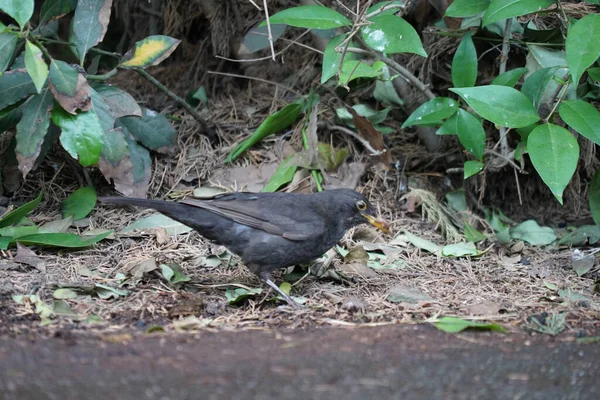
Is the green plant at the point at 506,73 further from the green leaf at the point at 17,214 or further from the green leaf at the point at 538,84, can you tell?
the green leaf at the point at 17,214

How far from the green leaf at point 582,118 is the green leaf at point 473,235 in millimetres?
1324

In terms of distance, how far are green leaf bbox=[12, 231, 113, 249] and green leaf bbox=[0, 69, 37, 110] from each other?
0.86 meters

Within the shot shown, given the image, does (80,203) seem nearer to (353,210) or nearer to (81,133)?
(81,133)

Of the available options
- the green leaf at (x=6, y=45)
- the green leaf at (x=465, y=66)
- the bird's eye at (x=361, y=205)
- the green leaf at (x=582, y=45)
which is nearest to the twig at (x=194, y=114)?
the green leaf at (x=6, y=45)

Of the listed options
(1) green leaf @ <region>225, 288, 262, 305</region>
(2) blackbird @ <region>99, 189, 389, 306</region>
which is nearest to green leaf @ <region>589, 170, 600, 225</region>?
(2) blackbird @ <region>99, 189, 389, 306</region>

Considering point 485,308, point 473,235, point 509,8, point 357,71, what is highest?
point 509,8

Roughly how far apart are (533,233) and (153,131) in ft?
9.82

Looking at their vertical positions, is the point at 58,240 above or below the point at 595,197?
above

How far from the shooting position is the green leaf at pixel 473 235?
5395mm

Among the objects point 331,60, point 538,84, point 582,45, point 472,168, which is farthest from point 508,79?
point 331,60

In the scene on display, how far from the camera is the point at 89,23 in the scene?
473 centimetres

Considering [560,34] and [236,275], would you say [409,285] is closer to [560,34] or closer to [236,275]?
[236,275]

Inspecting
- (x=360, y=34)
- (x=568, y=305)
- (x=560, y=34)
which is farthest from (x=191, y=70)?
(x=568, y=305)

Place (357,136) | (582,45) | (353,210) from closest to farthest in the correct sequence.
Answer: (582,45)
(353,210)
(357,136)
